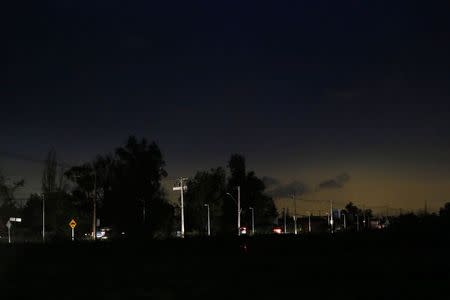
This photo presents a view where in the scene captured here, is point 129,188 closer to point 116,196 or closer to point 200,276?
point 116,196

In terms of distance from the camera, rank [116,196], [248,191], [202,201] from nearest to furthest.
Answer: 1. [116,196]
2. [202,201]
3. [248,191]

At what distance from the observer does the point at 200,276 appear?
25578 mm

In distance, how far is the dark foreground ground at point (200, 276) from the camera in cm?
1973

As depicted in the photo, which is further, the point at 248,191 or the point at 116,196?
the point at 248,191

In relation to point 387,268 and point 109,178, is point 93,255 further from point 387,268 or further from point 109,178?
point 109,178

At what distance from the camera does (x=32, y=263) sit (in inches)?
1308

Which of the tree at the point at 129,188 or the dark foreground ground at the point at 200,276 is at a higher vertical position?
the tree at the point at 129,188

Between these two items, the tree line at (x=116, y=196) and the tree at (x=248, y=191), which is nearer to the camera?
the tree line at (x=116, y=196)

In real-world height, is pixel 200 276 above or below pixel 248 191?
below

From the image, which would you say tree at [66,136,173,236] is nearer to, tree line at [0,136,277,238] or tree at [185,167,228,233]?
tree line at [0,136,277,238]

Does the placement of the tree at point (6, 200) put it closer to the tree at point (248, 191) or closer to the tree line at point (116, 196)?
the tree line at point (116, 196)

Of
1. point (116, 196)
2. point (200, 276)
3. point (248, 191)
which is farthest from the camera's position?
point (248, 191)

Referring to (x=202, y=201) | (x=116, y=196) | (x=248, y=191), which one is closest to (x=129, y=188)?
(x=116, y=196)

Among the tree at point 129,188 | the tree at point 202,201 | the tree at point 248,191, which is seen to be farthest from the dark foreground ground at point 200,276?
the tree at point 248,191
